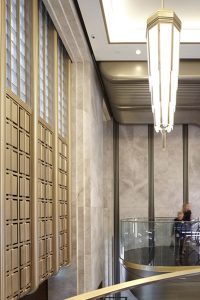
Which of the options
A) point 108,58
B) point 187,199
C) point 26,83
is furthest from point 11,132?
point 187,199

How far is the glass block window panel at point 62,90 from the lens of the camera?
920cm

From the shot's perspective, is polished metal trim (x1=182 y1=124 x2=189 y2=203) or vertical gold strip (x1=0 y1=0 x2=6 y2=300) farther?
polished metal trim (x1=182 y1=124 x2=189 y2=203)

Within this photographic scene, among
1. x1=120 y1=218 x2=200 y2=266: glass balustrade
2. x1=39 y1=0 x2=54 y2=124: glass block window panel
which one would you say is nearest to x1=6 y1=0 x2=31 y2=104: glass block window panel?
x1=39 y1=0 x2=54 y2=124: glass block window panel

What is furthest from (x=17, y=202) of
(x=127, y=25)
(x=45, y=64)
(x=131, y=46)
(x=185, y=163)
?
(x=185, y=163)

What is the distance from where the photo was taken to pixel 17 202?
5844 mm

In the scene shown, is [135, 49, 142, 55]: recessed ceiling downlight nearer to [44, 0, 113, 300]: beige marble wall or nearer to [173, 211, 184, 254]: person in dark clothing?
[44, 0, 113, 300]: beige marble wall

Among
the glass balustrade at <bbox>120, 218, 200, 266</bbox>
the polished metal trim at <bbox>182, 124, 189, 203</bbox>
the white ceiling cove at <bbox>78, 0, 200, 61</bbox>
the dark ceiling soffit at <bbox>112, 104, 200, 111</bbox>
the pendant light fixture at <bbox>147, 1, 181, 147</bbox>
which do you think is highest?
the white ceiling cove at <bbox>78, 0, 200, 61</bbox>

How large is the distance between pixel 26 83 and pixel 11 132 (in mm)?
1163

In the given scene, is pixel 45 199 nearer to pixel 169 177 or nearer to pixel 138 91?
pixel 138 91

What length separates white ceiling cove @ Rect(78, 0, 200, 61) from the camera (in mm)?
8945

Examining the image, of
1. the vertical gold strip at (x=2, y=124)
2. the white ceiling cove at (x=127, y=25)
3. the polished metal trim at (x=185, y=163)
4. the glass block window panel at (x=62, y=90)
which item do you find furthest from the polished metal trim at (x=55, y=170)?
the polished metal trim at (x=185, y=163)

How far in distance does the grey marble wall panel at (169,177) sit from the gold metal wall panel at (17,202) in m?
11.5

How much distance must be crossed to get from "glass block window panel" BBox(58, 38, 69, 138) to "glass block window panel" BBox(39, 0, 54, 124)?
906 mm

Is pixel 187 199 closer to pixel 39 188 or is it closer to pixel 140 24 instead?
pixel 140 24
